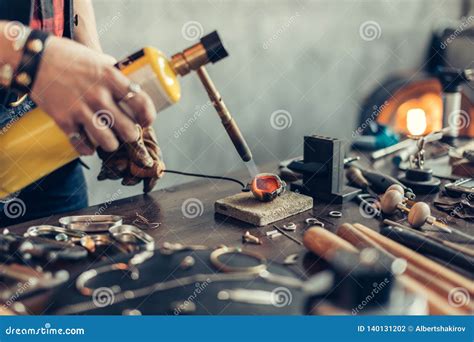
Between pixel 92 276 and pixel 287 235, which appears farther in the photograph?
pixel 287 235

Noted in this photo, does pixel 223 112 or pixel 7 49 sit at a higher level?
pixel 7 49

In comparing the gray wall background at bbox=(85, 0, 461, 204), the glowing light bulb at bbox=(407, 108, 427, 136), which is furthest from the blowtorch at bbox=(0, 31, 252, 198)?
the gray wall background at bbox=(85, 0, 461, 204)

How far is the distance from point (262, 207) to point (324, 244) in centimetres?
20

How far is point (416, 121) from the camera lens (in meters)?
1.21

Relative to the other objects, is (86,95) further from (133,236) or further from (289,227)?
(289,227)

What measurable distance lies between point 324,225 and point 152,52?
0.41m

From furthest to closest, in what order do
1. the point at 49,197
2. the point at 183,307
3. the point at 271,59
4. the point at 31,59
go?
the point at 271,59 → the point at 49,197 → the point at 31,59 → the point at 183,307

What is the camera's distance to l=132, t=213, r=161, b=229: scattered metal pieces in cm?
93

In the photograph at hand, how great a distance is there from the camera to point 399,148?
1.43 meters

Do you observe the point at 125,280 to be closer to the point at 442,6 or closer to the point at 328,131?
the point at 328,131

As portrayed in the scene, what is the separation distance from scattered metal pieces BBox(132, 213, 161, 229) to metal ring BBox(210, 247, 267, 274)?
0.55 ft

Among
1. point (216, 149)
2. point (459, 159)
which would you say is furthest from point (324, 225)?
point (216, 149)

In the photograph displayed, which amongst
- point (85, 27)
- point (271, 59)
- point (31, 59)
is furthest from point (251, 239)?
point (271, 59)

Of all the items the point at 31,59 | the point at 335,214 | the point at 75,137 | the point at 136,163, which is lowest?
the point at 335,214
